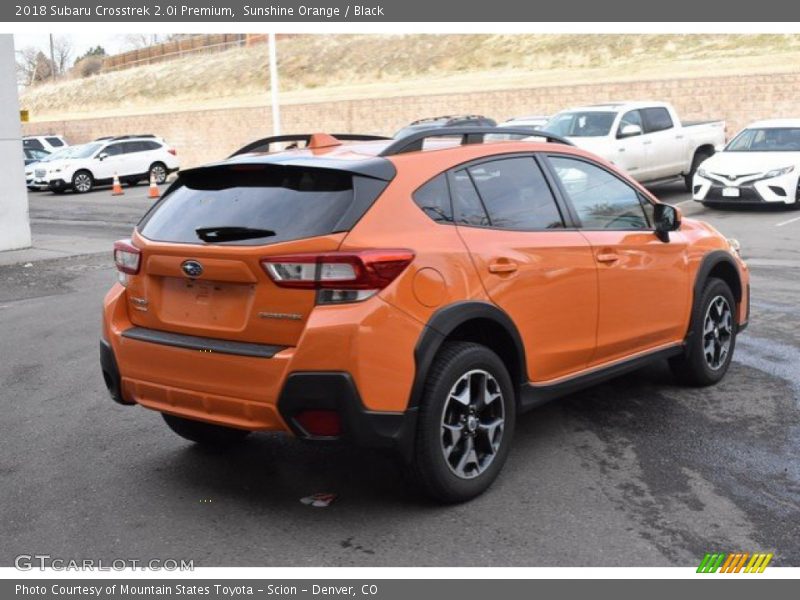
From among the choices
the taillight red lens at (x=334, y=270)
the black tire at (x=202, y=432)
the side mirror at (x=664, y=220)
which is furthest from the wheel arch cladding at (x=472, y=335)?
the side mirror at (x=664, y=220)

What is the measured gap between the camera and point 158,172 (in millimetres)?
33750

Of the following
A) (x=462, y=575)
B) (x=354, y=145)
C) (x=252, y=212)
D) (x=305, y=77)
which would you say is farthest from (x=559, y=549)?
(x=305, y=77)

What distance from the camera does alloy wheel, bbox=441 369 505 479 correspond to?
4645 millimetres

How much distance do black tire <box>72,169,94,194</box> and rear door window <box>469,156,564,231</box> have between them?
92.7ft

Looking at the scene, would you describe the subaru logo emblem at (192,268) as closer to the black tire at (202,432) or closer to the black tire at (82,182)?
the black tire at (202,432)

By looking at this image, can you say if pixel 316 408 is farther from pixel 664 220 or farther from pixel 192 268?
pixel 664 220

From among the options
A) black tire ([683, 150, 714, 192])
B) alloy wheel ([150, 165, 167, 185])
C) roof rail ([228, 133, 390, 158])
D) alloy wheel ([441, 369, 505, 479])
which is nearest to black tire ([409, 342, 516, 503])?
alloy wheel ([441, 369, 505, 479])

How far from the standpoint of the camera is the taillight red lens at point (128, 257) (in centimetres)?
493

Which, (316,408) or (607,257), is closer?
(316,408)

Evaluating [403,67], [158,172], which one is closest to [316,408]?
[158,172]

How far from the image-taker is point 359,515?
462 centimetres

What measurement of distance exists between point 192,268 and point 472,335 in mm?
1386

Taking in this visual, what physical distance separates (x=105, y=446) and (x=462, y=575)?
265cm

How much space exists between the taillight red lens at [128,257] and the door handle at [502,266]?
1.73 m
